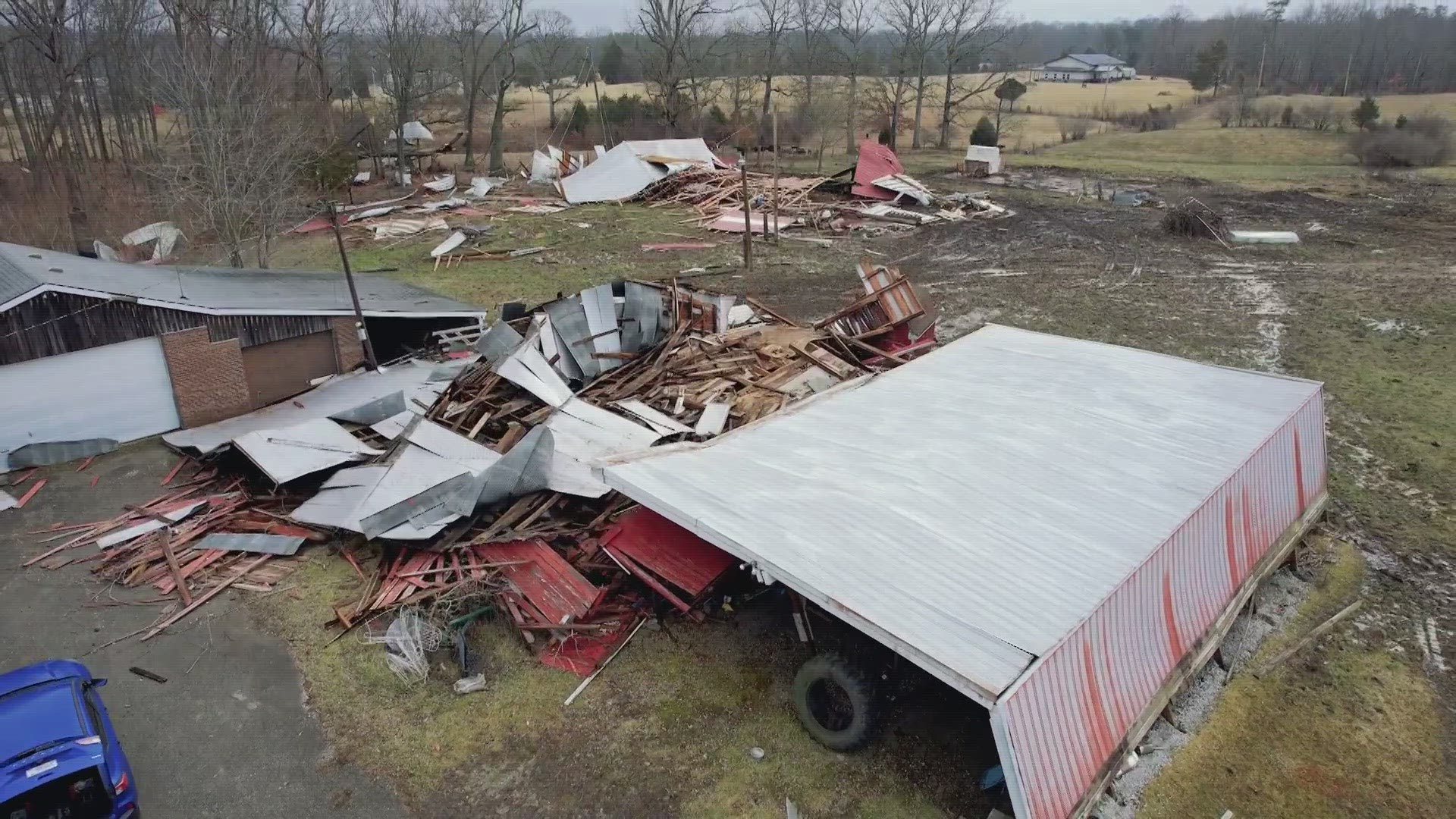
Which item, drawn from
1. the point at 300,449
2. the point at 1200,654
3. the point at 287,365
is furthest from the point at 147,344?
the point at 1200,654

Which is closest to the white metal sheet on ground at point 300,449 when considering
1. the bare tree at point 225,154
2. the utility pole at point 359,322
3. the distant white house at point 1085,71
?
the utility pole at point 359,322

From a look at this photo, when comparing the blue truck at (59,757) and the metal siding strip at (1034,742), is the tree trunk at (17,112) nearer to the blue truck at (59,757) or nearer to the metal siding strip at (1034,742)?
the blue truck at (59,757)

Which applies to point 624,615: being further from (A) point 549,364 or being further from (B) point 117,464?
(B) point 117,464

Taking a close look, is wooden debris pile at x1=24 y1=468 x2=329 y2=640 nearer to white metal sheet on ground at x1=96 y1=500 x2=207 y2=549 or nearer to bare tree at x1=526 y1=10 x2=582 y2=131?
white metal sheet on ground at x1=96 y1=500 x2=207 y2=549

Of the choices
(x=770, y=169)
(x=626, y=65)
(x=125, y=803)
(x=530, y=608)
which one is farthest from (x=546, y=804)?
(x=626, y=65)

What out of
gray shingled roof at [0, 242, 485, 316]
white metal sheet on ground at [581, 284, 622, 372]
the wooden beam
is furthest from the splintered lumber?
the wooden beam

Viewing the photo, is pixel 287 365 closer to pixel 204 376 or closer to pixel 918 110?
pixel 204 376
